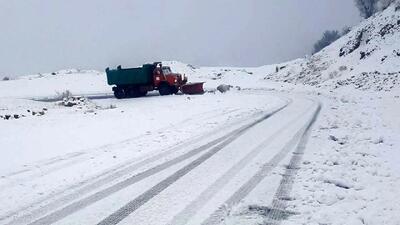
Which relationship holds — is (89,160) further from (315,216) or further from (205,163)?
(315,216)

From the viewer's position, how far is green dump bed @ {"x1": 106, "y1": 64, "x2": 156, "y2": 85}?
34.6 m

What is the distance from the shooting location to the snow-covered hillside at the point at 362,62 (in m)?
38.6

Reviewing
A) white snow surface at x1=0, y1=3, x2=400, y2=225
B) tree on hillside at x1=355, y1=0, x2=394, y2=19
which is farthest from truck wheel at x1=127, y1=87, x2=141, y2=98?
tree on hillside at x1=355, y1=0, x2=394, y2=19

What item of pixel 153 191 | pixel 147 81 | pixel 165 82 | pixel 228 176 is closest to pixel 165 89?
pixel 165 82

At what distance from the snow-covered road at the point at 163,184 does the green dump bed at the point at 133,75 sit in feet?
72.8

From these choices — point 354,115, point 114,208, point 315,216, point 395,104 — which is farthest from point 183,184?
point 395,104

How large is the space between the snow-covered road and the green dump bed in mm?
22196

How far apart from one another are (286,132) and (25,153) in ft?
26.8

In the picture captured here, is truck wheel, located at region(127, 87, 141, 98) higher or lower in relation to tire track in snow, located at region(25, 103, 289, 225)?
higher

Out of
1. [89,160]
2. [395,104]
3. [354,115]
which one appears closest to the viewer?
[89,160]

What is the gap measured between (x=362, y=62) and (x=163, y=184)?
144 ft

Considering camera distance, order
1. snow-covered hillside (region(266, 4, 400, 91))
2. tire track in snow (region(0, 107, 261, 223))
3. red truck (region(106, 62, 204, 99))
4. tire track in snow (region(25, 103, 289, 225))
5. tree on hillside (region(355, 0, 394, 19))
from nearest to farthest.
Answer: tire track in snow (region(25, 103, 289, 225)) < tire track in snow (region(0, 107, 261, 223)) < red truck (region(106, 62, 204, 99)) < snow-covered hillside (region(266, 4, 400, 91)) < tree on hillside (region(355, 0, 394, 19))

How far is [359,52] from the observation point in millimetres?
51031

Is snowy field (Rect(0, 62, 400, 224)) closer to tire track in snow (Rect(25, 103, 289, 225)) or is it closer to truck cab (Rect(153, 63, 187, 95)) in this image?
tire track in snow (Rect(25, 103, 289, 225))
